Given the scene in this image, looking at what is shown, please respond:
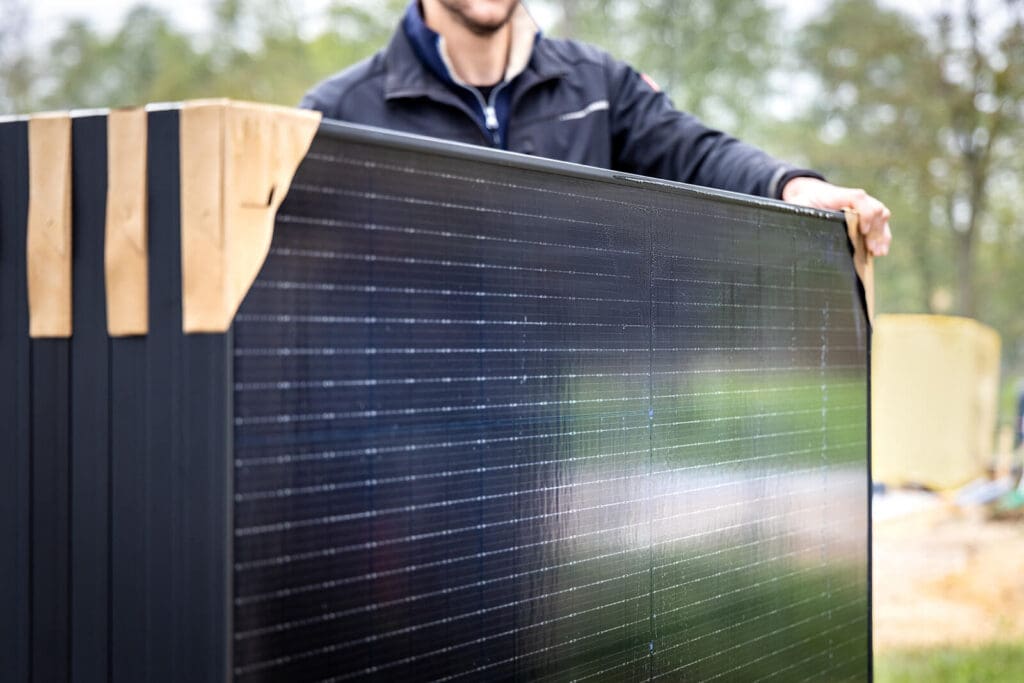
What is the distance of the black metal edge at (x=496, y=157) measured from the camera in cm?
142

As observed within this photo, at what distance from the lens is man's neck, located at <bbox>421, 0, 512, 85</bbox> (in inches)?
118

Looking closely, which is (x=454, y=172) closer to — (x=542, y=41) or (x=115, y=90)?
(x=542, y=41)

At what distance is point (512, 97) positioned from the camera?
3.03m

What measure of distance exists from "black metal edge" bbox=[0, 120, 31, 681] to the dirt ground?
5346 mm

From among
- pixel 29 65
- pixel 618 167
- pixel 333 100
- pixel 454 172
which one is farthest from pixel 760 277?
pixel 29 65

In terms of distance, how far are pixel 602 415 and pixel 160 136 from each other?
2.78 feet

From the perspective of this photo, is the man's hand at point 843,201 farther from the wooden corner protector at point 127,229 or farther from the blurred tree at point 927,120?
the blurred tree at point 927,120

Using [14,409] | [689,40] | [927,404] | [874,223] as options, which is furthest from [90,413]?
[689,40]

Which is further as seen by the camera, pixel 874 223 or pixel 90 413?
pixel 874 223

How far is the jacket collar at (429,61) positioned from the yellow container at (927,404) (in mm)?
8489

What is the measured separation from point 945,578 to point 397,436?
675cm

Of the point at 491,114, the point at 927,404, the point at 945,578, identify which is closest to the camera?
the point at 491,114

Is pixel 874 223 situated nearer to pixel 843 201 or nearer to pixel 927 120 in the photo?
pixel 843 201

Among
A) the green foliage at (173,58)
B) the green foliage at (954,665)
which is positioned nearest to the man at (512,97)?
the green foliage at (954,665)
